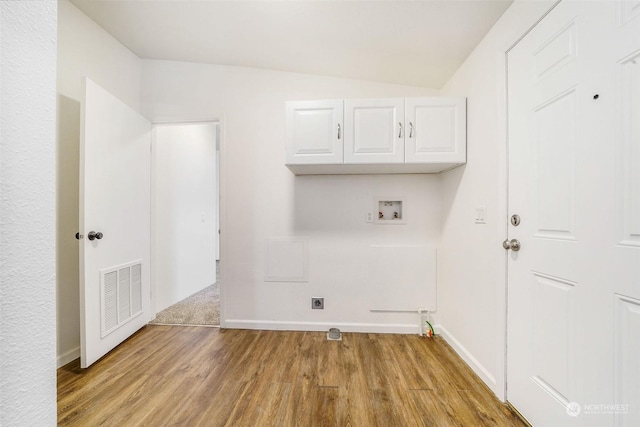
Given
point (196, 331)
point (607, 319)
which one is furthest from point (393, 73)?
point (196, 331)

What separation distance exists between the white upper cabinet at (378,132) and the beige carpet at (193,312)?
6.19 feet

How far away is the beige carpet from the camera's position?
2.52 metres

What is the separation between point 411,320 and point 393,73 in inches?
87.9

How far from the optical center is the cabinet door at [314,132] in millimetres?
1934

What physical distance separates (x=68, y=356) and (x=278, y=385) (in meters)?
1.61

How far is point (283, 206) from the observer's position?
238cm

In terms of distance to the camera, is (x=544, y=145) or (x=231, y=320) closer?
(x=544, y=145)

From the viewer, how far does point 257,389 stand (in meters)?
1.57

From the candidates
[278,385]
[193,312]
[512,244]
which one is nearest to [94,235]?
[193,312]

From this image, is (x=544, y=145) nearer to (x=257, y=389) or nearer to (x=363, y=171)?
(x=363, y=171)

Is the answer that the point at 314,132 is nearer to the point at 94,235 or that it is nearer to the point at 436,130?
the point at 436,130

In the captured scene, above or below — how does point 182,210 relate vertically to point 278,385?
above

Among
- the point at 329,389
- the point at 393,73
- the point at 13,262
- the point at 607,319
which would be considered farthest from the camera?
the point at 393,73

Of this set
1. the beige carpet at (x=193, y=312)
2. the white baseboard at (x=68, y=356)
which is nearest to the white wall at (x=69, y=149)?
the white baseboard at (x=68, y=356)
